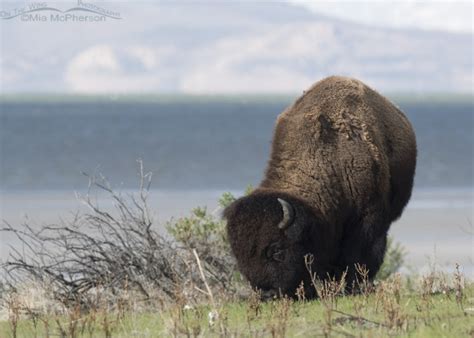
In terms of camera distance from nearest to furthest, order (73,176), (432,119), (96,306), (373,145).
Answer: (96,306) → (373,145) → (73,176) → (432,119)

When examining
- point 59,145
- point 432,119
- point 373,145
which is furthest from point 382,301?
point 432,119

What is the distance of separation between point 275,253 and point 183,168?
129 feet

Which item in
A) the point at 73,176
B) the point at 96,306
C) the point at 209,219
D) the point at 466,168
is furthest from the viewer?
the point at 466,168

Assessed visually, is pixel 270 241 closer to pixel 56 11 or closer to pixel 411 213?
pixel 56 11

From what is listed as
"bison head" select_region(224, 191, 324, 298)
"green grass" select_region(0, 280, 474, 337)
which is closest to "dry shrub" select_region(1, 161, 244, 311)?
"bison head" select_region(224, 191, 324, 298)

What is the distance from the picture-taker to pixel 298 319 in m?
9.86

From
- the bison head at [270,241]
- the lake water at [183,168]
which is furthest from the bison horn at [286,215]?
the lake water at [183,168]

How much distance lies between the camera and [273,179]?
484 inches

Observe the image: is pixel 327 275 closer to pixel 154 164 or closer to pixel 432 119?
pixel 154 164

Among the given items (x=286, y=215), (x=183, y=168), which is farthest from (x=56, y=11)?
(x=183, y=168)

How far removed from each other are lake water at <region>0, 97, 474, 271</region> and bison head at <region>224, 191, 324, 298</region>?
522 centimetres

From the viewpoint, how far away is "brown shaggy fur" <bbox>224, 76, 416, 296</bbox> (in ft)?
37.2

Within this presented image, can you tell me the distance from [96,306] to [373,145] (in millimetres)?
3079

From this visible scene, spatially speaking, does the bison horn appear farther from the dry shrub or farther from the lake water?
the lake water
